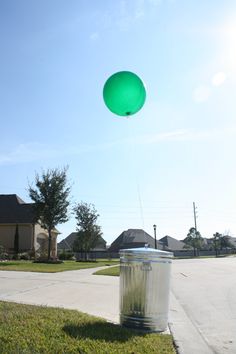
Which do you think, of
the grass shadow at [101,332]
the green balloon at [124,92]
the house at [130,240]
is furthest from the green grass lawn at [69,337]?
the house at [130,240]

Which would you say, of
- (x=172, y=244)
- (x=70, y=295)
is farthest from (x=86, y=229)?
(x=172, y=244)

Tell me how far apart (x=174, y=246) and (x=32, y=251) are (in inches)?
2349

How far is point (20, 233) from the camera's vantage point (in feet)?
146

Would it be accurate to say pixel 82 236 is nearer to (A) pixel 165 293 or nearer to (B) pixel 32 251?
(B) pixel 32 251

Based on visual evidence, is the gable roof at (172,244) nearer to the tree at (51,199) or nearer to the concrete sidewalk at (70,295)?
the tree at (51,199)

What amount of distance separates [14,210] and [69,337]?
41217 millimetres

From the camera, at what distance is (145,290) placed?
6.76 m

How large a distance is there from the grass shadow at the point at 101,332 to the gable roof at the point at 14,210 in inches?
1467

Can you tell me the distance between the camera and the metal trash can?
265 inches

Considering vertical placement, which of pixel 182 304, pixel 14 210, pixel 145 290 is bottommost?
pixel 182 304

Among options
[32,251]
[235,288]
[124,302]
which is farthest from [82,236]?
[124,302]

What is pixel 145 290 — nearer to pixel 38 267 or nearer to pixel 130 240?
pixel 38 267

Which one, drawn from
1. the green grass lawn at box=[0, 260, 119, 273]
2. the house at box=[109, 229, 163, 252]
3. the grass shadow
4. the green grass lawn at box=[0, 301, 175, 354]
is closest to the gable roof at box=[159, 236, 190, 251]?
the house at box=[109, 229, 163, 252]

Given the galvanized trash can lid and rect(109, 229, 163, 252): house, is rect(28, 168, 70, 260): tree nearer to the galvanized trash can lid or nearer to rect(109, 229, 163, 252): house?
the galvanized trash can lid
